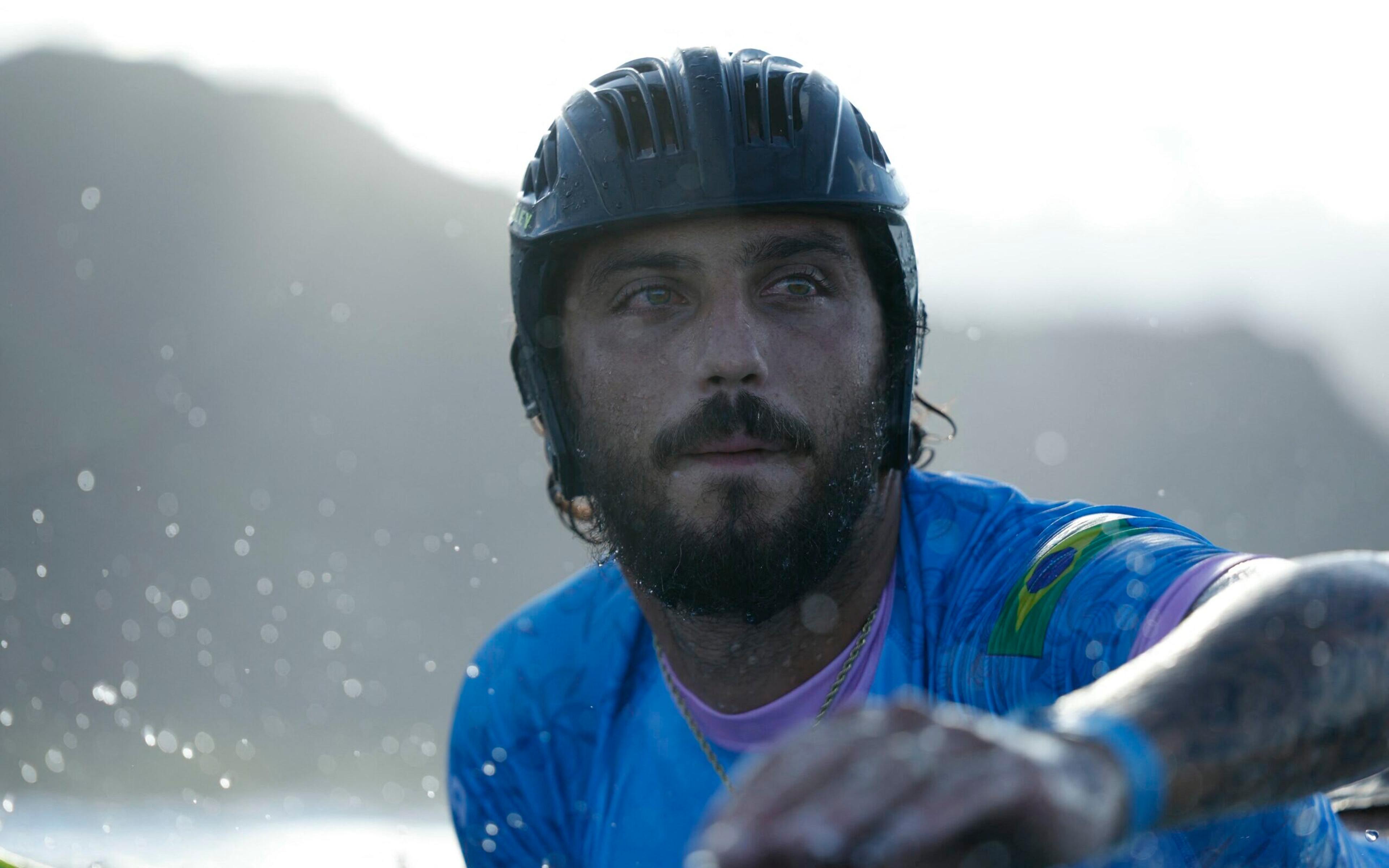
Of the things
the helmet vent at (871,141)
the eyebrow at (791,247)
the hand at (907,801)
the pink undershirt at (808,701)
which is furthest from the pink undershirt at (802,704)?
the hand at (907,801)

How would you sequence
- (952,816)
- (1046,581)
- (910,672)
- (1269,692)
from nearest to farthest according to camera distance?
1. (952,816)
2. (1269,692)
3. (1046,581)
4. (910,672)

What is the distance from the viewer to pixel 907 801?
1.22 meters

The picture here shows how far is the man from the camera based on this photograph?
2.97m

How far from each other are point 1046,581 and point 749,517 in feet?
3.29

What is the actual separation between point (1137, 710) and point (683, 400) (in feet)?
7.52

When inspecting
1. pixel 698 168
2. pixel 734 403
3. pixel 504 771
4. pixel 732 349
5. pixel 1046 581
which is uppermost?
pixel 698 168

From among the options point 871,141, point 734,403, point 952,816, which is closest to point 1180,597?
point 952,816

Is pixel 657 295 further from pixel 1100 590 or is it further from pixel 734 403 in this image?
pixel 1100 590

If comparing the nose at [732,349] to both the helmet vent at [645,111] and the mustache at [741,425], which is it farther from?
the helmet vent at [645,111]

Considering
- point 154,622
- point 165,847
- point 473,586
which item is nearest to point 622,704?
point 165,847

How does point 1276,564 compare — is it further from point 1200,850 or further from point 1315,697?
point 1200,850

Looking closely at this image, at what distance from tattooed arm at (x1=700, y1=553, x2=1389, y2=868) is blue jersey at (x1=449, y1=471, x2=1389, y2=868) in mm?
546

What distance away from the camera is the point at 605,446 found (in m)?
3.99

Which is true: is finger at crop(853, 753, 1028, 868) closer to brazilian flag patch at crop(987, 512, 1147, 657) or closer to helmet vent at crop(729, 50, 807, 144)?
brazilian flag patch at crop(987, 512, 1147, 657)
